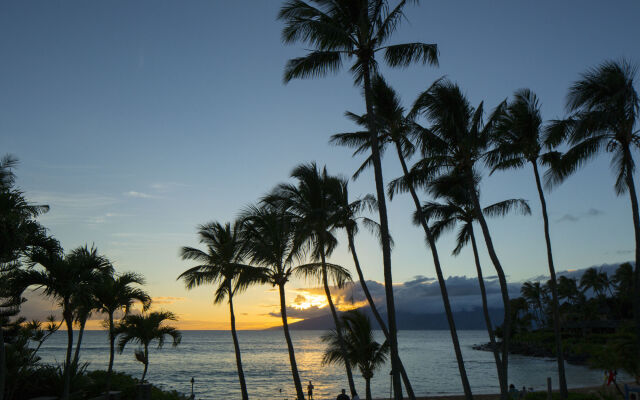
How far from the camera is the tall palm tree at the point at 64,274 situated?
11.0 m

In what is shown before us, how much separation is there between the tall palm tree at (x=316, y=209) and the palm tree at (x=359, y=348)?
19.7 inches

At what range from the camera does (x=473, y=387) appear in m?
47.6

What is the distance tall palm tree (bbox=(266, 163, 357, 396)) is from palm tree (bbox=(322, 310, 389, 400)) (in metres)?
0.50

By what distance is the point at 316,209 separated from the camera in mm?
18500

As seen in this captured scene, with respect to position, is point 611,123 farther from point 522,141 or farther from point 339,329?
point 339,329

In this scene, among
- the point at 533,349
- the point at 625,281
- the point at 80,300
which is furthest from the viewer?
the point at 533,349

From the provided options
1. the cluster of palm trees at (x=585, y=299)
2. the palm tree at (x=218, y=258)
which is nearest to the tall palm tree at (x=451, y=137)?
the palm tree at (x=218, y=258)

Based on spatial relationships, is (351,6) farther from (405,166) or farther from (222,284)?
(222,284)

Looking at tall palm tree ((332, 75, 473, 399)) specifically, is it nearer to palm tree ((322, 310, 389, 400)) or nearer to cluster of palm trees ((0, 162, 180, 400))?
palm tree ((322, 310, 389, 400))

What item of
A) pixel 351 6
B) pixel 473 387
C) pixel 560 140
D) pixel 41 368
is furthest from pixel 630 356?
pixel 473 387

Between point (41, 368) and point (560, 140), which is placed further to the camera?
point (560, 140)

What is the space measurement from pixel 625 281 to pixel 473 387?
51368 millimetres

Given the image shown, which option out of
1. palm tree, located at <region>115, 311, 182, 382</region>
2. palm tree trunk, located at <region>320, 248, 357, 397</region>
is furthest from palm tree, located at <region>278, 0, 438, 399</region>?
palm tree, located at <region>115, 311, 182, 382</region>

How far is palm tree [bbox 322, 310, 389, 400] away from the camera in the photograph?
1861 centimetres
